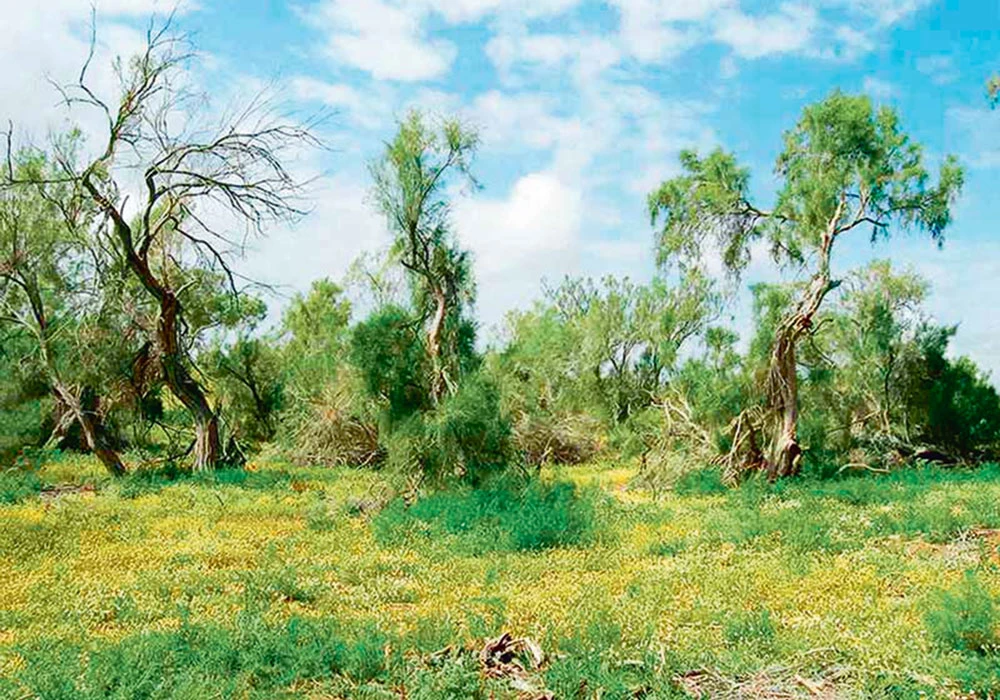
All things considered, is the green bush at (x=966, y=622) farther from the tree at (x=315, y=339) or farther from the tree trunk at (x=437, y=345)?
the tree at (x=315, y=339)

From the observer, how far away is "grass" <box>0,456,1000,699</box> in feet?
22.9

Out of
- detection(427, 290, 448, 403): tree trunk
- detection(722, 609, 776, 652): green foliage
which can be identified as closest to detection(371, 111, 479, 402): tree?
detection(427, 290, 448, 403): tree trunk

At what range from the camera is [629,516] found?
55.0ft

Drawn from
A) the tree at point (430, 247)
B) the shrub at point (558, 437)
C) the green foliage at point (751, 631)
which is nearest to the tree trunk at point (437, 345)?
the tree at point (430, 247)

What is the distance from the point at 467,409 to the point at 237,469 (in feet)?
29.0

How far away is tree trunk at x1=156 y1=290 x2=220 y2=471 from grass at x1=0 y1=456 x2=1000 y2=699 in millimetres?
4228

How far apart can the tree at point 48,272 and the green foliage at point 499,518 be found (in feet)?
33.4

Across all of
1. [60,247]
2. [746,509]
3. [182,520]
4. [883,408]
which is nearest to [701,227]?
[883,408]

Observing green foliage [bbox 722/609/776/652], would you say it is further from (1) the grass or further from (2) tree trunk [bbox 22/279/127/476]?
(2) tree trunk [bbox 22/279/127/476]

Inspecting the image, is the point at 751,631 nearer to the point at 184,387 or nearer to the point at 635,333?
the point at 184,387

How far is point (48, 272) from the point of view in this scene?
27000 mm

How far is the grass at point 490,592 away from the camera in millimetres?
6977

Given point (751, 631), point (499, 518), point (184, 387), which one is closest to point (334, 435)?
point (184, 387)

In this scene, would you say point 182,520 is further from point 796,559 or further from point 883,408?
point 883,408
